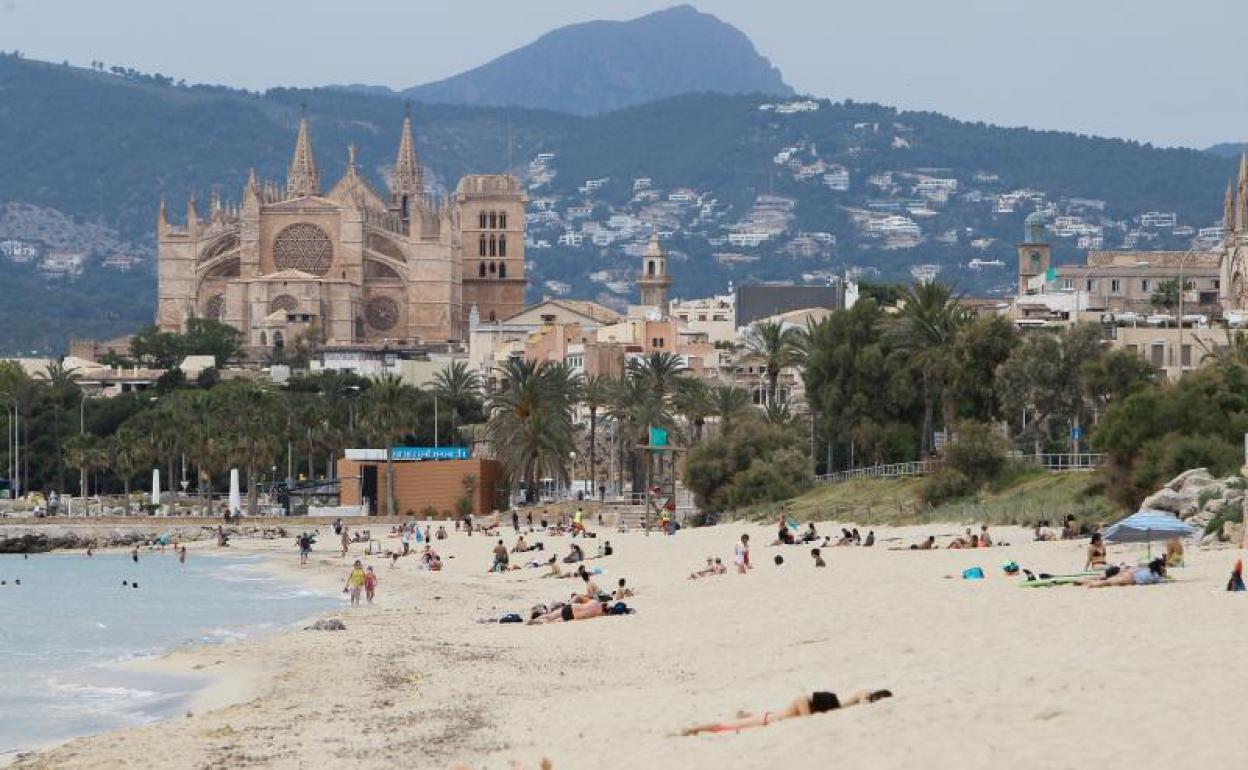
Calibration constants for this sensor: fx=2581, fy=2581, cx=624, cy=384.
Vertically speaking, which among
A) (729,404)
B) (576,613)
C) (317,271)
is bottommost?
(576,613)

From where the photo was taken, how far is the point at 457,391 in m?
115

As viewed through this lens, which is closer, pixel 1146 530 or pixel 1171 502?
pixel 1146 530

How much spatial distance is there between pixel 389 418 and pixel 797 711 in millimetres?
78432

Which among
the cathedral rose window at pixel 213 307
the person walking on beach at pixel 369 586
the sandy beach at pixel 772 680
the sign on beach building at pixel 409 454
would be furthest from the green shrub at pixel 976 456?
the cathedral rose window at pixel 213 307

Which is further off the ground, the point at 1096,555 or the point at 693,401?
the point at 693,401

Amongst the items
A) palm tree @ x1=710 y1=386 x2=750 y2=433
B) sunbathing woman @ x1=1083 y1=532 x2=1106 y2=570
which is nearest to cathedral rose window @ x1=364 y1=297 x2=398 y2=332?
palm tree @ x1=710 y1=386 x2=750 y2=433

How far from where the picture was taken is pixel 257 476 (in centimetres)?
10575

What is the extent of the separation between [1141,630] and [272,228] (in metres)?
155

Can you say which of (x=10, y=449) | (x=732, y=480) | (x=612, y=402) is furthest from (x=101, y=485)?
(x=732, y=480)

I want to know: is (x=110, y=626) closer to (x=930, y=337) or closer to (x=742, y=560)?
(x=742, y=560)

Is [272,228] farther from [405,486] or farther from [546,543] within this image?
[546,543]

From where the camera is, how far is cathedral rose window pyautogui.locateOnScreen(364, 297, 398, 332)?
177m

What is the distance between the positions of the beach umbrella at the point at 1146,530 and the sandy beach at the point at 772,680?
2.52 ft

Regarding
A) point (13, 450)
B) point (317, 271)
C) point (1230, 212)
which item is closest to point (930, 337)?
point (1230, 212)
